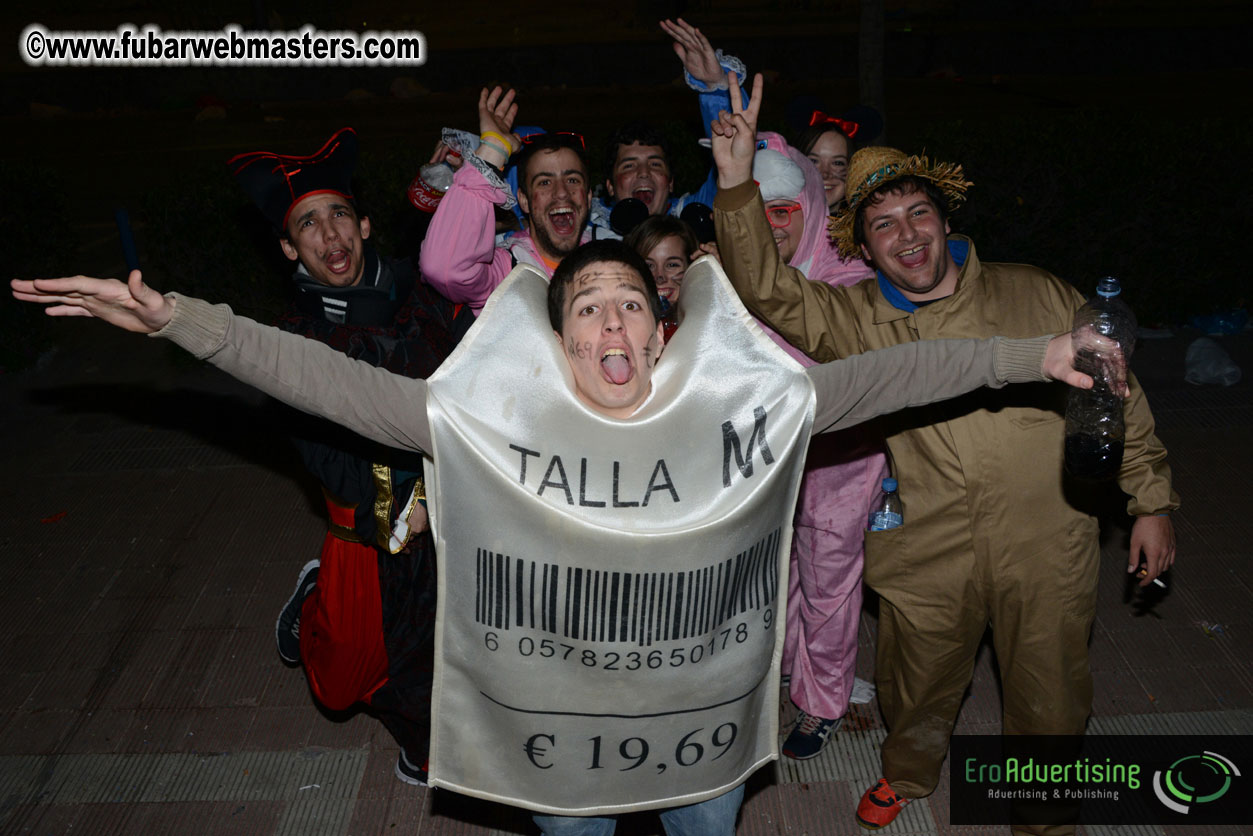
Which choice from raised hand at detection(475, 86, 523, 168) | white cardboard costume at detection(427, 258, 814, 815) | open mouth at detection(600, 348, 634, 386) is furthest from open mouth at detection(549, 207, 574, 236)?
open mouth at detection(600, 348, 634, 386)

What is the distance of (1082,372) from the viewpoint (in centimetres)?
243

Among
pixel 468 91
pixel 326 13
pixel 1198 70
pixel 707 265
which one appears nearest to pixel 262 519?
pixel 707 265

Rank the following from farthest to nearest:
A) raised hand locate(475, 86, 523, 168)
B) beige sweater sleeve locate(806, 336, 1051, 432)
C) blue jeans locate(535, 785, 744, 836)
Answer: raised hand locate(475, 86, 523, 168) < blue jeans locate(535, 785, 744, 836) < beige sweater sleeve locate(806, 336, 1051, 432)

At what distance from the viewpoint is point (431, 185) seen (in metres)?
3.66

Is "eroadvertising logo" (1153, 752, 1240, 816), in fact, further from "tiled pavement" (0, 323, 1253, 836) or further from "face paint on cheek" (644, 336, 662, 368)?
"face paint on cheek" (644, 336, 662, 368)

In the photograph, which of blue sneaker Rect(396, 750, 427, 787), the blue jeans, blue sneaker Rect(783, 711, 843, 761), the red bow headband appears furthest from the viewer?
the red bow headband

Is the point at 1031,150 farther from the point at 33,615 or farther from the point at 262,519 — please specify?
the point at 33,615

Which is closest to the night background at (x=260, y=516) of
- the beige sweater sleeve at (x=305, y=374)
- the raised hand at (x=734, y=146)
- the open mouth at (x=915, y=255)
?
the beige sweater sleeve at (x=305, y=374)

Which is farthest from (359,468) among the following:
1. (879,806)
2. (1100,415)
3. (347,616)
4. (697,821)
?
(1100,415)

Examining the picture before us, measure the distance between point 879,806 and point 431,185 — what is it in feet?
8.78

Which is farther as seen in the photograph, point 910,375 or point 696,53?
point 696,53

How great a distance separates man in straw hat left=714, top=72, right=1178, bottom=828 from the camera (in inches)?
115

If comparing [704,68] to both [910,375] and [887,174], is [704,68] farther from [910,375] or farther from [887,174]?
[910,375]

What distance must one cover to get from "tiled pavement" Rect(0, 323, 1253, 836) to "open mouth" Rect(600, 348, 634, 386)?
1.79 metres
